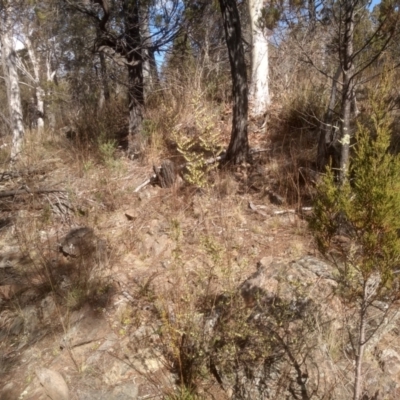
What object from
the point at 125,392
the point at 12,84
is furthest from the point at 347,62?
the point at 12,84

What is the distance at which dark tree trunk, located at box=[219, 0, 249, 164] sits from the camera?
3.90m

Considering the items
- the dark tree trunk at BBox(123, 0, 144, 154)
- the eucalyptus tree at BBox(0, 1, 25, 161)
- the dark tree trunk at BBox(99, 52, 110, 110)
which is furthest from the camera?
the dark tree trunk at BBox(99, 52, 110, 110)

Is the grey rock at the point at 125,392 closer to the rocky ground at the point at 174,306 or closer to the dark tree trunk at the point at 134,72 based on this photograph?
the rocky ground at the point at 174,306

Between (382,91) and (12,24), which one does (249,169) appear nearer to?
(382,91)

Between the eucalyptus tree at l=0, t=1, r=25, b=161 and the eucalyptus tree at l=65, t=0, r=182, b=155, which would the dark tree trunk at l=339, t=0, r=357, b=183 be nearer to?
the eucalyptus tree at l=65, t=0, r=182, b=155

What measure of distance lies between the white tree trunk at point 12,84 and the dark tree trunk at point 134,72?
8.29ft

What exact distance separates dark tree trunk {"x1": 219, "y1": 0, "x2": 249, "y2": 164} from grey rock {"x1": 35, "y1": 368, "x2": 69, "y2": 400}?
9.39 ft

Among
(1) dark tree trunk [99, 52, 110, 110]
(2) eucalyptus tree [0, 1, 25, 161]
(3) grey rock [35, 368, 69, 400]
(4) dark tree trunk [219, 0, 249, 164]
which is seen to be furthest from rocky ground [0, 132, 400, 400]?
(1) dark tree trunk [99, 52, 110, 110]

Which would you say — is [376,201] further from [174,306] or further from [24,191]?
[24,191]

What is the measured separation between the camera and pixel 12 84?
6902mm

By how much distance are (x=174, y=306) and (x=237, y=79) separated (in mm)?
2775

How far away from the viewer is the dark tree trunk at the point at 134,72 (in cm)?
463

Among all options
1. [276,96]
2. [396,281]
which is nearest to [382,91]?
[396,281]

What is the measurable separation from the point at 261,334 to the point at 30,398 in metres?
1.41
